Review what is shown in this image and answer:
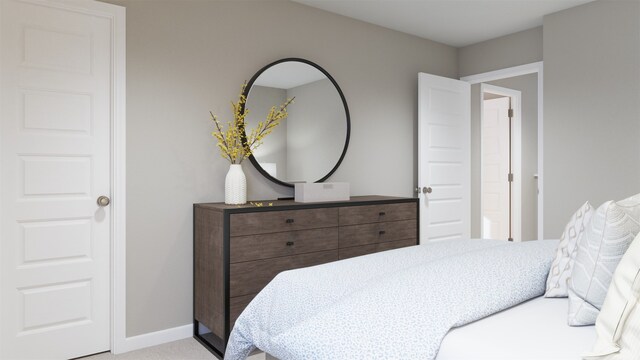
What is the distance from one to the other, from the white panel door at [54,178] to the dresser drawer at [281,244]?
2.78ft

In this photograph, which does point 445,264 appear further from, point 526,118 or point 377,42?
point 526,118

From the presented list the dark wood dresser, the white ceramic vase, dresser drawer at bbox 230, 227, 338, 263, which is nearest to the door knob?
the dark wood dresser

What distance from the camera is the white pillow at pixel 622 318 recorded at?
985 millimetres

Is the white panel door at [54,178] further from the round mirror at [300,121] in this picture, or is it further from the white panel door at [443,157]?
the white panel door at [443,157]

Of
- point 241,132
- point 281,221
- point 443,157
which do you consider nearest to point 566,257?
point 281,221

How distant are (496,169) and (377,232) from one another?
10.2ft

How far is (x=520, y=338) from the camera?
1.16m

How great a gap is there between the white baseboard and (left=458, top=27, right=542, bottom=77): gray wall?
3692mm

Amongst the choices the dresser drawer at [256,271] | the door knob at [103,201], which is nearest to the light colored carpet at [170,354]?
the dresser drawer at [256,271]

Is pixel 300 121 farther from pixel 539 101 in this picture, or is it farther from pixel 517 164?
pixel 517 164

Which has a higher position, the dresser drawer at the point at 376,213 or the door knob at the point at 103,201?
the door knob at the point at 103,201

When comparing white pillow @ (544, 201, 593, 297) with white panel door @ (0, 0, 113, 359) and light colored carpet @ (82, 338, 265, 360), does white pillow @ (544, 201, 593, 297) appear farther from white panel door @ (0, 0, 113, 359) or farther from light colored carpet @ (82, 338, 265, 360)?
white panel door @ (0, 0, 113, 359)

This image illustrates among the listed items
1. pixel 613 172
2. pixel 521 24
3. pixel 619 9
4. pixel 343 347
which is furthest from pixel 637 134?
pixel 343 347

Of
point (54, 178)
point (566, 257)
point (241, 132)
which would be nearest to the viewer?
point (566, 257)
